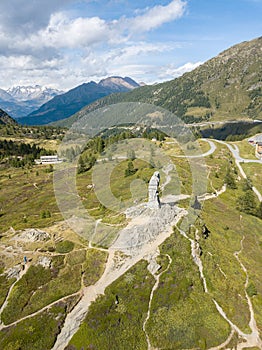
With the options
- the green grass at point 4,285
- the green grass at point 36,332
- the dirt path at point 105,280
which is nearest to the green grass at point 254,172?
the dirt path at point 105,280

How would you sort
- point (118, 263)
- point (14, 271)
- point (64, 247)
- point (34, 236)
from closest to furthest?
point (14, 271) < point (118, 263) < point (64, 247) < point (34, 236)

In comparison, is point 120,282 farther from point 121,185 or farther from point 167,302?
point 121,185

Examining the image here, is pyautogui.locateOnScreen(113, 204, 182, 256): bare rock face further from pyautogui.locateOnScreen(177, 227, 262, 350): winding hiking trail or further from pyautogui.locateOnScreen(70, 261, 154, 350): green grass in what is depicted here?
pyautogui.locateOnScreen(177, 227, 262, 350): winding hiking trail

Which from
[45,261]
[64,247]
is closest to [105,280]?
[64,247]

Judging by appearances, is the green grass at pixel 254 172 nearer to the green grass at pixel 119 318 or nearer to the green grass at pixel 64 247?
the green grass at pixel 119 318

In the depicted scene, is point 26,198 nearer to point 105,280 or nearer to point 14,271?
point 14,271

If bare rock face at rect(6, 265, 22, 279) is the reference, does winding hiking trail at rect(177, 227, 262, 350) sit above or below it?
below

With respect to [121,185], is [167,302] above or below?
above

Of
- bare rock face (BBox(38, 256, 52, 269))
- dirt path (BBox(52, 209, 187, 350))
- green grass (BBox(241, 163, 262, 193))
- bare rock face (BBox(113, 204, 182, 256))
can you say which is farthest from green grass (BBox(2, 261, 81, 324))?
green grass (BBox(241, 163, 262, 193))

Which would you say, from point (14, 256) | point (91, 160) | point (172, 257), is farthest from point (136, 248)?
point (91, 160)
